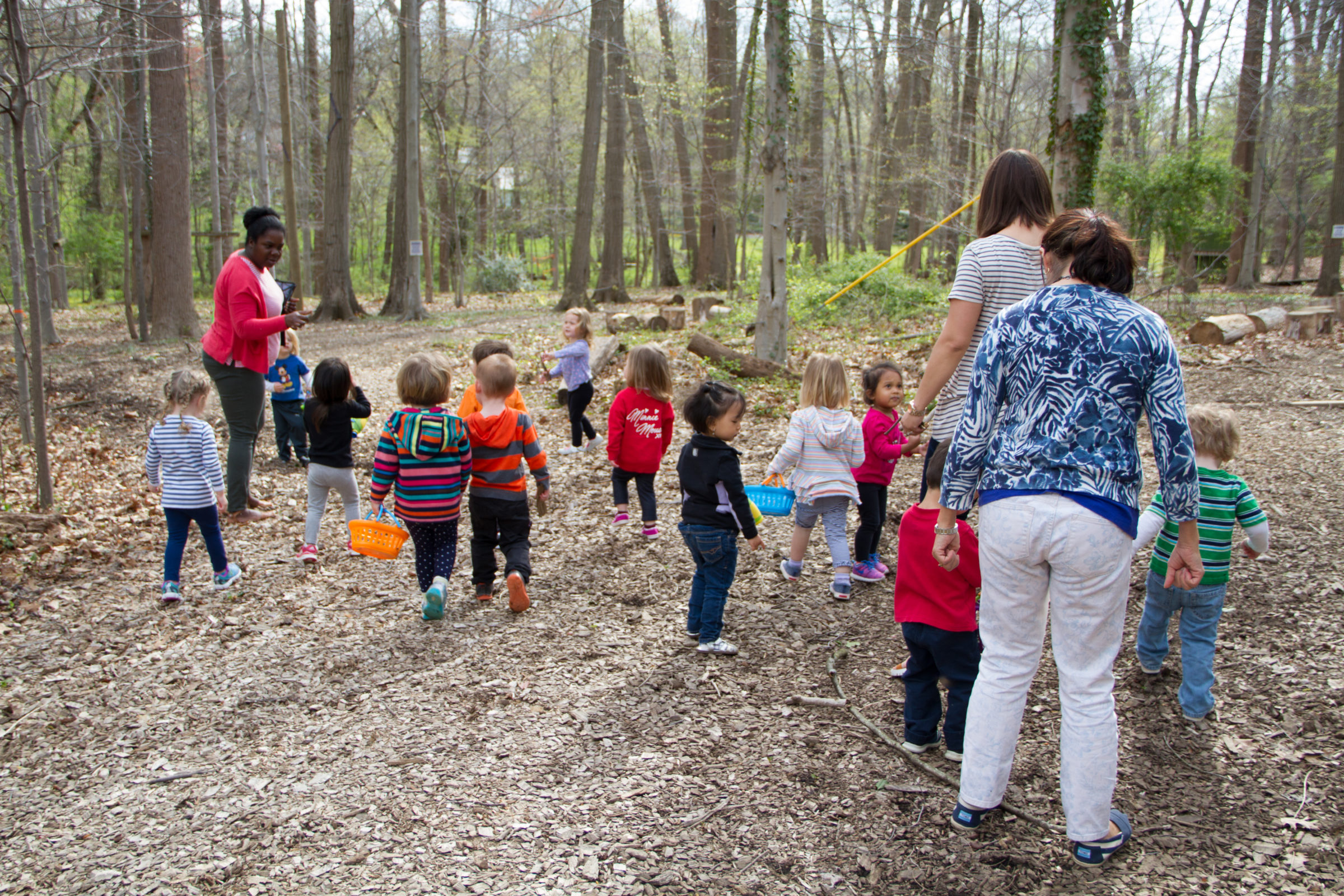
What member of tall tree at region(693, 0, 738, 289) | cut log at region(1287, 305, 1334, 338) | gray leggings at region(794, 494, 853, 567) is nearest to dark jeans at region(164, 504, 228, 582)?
gray leggings at region(794, 494, 853, 567)

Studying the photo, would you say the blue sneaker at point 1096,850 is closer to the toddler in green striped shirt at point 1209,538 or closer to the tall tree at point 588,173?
the toddler in green striped shirt at point 1209,538

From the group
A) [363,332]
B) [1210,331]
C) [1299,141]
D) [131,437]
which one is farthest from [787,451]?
[1299,141]

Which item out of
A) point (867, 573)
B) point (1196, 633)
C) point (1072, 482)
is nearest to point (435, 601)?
point (867, 573)

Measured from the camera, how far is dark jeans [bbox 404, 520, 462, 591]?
4.62 metres

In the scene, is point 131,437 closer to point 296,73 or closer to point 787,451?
point 787,451

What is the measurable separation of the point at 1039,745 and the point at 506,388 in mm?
3127

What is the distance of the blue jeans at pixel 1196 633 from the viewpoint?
326cm

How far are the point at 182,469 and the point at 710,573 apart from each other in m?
3.09

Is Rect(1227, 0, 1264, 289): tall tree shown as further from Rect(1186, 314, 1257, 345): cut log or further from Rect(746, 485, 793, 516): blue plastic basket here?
Rect(746, 485, 793, 516): blue plastic basket

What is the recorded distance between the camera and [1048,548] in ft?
7.38

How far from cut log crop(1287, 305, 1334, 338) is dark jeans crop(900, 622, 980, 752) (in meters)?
12.7

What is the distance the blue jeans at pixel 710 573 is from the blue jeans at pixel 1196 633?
185cm

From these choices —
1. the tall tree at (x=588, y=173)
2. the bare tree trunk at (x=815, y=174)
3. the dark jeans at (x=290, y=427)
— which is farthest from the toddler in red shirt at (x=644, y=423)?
the bare tree trunk at (x=815, y=174)

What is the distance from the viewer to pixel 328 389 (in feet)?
17.2
